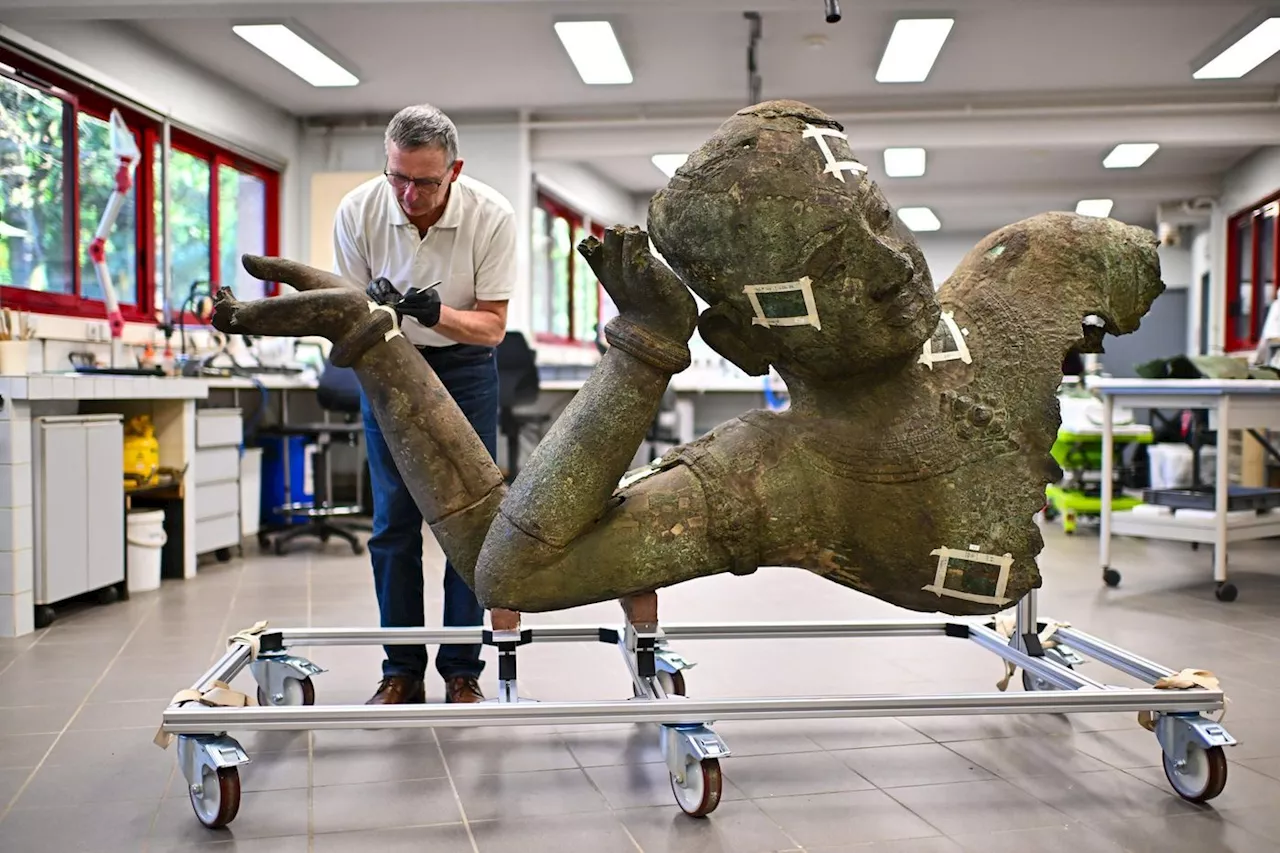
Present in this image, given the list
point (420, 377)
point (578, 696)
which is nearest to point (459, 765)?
point (578, 696)

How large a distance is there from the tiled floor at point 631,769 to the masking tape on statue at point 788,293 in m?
0.86

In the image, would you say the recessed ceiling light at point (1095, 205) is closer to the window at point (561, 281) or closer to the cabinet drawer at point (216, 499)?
the window at point (561, 281)

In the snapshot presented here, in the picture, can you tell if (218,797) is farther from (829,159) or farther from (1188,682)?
(1188,682)

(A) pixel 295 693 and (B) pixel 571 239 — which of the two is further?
(B) pixel 571 239

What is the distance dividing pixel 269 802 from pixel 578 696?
903 mm

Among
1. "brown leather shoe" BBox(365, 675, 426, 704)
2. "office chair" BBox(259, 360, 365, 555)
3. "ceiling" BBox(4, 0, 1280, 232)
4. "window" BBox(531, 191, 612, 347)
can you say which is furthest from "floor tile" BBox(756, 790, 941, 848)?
"window" BBox(531, 191, 612, 347)

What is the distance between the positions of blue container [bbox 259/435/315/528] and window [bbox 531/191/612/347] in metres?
4.01

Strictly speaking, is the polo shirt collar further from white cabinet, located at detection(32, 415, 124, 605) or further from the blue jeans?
white cabinet, located at detection(32, 415, 124, 605)

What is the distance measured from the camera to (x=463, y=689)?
8.32 feet

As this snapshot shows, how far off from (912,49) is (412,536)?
18.6 feet

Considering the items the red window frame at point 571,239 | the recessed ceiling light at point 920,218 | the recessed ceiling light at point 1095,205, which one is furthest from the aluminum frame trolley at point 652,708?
the recessed ceiling light at point 920,218

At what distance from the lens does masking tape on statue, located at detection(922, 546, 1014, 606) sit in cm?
189

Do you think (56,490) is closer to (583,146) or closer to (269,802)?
(269,802)

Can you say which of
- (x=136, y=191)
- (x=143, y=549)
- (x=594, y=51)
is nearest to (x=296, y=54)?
(x=136, y=191)
